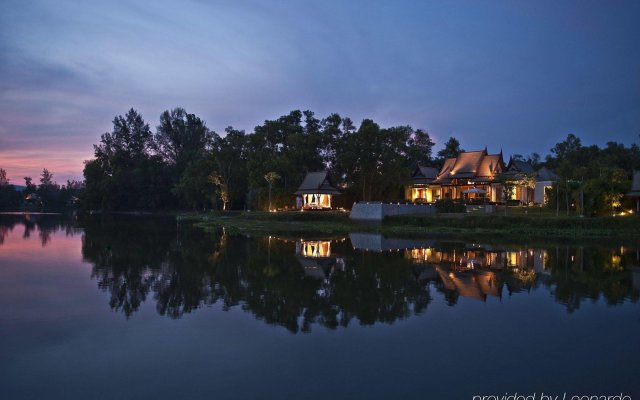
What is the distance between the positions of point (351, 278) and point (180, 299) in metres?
5.99

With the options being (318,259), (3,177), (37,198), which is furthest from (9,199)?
(318,259)

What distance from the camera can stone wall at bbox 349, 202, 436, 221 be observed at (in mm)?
42156

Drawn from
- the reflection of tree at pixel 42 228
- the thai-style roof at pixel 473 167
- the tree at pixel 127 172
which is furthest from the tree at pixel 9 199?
the thai-style roof at pixel 473 167

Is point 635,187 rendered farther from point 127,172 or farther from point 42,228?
point 127,172

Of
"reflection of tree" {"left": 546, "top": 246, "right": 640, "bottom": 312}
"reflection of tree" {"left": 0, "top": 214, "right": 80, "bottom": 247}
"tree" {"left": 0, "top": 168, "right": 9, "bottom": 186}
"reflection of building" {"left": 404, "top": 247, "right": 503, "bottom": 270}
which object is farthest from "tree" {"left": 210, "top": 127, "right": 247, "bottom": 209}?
"tree" {"left": 0, "top": 168, "right": 9, "bottom": 186}

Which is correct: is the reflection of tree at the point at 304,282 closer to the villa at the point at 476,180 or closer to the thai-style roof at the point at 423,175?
the villa at the point at 476,180

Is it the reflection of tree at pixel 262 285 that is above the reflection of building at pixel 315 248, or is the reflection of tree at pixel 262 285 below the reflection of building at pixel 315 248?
below

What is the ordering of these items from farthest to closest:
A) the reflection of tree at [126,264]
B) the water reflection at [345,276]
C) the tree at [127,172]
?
the tree at [127,172], the reflection of tree at [126,264], the water reflection at [345,276]

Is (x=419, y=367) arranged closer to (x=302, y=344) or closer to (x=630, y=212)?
(x=302, y=344)

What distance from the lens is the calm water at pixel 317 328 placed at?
7.48 m

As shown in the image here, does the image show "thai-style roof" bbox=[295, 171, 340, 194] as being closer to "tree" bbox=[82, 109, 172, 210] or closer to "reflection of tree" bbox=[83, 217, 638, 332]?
"reflection of tree" bbox=[83, 217, 638, 332]

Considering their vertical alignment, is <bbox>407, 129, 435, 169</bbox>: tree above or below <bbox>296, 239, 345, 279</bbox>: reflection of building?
→ above

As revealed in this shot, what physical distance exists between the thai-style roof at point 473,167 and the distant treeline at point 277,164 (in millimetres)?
4330

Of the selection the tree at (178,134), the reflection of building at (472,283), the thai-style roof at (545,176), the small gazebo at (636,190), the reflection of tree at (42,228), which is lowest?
the reflection of building at (472,283)
